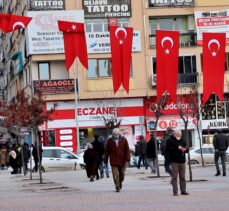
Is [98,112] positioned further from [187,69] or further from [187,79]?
[187,69]

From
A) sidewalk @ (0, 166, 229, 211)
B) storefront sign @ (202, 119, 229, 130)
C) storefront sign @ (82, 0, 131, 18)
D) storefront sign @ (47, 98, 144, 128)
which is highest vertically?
storefront sign @ (82, 0, 131, 18)

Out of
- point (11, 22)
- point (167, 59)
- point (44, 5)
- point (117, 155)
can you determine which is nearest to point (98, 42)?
point (44, 5)

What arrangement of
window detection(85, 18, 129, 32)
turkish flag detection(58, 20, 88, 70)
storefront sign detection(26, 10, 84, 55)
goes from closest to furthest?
turkish flag detection(58, 20, 88, 70)
storefront sign detection(26, 10, 84, 55)
window detection(85, 18, 129, 32)

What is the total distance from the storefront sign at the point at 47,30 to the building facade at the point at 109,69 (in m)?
0.07

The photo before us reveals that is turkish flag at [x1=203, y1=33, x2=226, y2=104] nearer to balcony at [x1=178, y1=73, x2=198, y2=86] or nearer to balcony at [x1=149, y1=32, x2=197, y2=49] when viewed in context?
balcony at [x1=178, y1=73, x2=198, y2=86]

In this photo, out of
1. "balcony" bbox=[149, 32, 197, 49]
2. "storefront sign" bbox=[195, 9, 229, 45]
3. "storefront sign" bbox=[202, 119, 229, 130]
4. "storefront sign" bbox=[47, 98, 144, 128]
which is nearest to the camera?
"storefront sign" bbox=[195, 9, 229, 45]

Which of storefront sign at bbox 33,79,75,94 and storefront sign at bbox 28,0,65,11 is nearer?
storefront sign at bbox 28,0,65,11

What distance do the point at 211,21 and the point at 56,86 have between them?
11.9 metres

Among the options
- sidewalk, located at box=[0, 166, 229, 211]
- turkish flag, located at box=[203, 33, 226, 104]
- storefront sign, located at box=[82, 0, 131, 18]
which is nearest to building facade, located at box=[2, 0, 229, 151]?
storefront sign, located at box=[82, 0, 131, 18]

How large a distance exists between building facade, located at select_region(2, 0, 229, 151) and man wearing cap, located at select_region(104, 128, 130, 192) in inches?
1150

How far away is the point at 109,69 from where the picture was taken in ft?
163

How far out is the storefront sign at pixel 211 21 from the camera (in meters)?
49.5

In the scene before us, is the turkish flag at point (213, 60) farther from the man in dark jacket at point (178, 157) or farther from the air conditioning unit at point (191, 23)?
the air conditioning unit at point (191, 23)

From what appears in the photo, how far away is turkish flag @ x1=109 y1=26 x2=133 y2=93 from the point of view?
3070 centimetres
